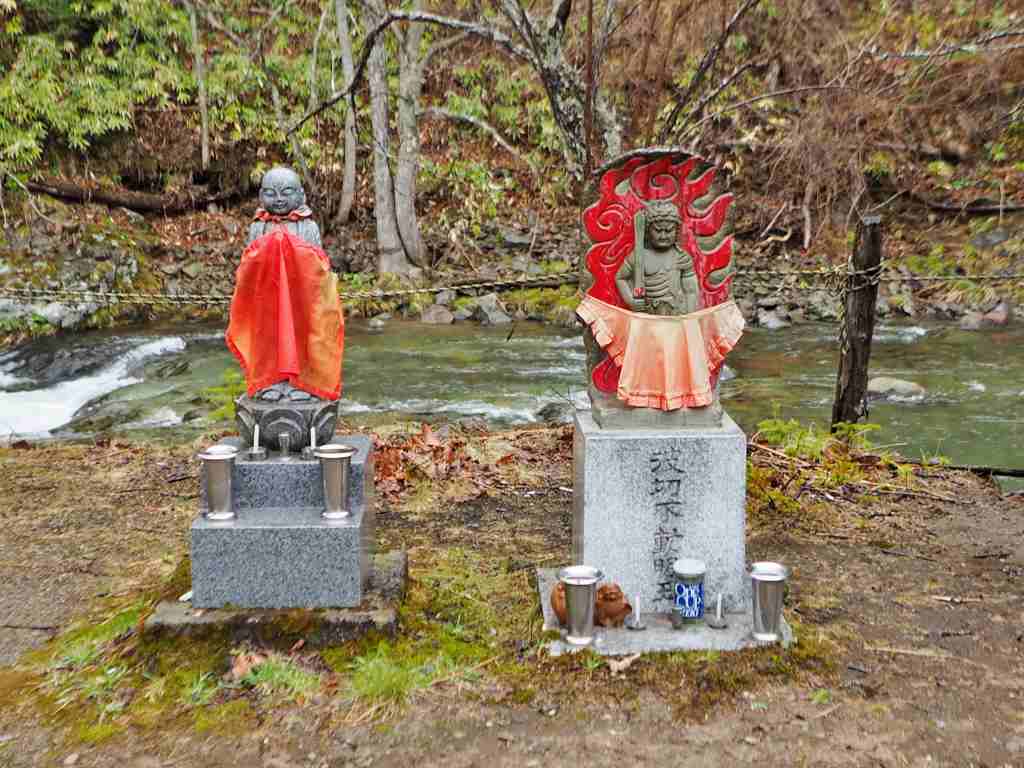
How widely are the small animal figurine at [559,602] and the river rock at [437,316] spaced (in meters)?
11.0

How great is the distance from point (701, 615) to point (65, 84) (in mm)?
18209

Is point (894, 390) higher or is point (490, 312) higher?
point (490, 312)

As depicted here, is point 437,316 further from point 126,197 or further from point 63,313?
point 126,197

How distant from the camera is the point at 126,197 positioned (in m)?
17.5

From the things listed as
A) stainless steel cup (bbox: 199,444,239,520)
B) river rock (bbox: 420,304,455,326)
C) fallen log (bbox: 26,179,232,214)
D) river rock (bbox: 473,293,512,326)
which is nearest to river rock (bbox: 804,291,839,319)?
river rock (bbox: 473,293,512,326)

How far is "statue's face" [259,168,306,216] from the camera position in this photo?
445cm

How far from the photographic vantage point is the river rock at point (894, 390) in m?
10.2

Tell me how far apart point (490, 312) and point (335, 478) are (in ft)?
36.6

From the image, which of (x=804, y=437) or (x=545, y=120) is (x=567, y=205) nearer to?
(x=545, y=120)

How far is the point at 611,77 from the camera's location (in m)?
11.6

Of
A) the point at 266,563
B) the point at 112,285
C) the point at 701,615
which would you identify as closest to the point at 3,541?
the point at 266,563

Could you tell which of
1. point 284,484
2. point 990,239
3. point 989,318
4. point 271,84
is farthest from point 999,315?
point 271,84

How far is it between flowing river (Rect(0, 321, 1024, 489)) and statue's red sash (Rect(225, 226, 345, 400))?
16.7 feet

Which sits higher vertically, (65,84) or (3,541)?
(65,84)
